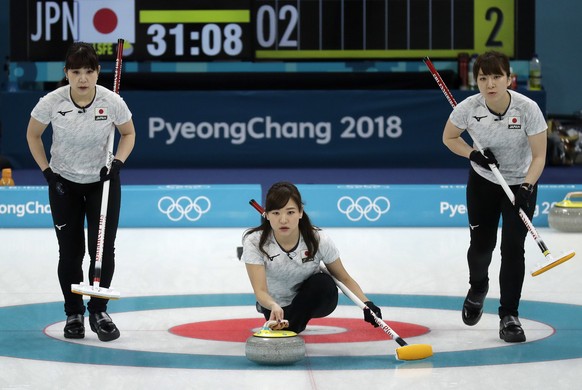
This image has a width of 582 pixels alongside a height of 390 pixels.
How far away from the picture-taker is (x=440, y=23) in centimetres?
1395

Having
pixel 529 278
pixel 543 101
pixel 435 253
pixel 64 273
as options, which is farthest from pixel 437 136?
pixel 64 273

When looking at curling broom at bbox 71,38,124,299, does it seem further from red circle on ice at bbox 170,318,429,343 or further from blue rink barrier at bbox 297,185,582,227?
blue rink barrier at bbox 297,185,582,227

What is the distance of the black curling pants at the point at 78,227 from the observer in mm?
5871

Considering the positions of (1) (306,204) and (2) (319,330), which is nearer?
(2) (319,330)

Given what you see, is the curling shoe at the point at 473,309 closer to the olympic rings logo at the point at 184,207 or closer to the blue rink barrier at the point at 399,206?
the blue rink barrier at the point at 399,206

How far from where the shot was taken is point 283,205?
5.35 metres

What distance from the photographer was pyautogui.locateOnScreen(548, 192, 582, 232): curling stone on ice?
34.4 ft

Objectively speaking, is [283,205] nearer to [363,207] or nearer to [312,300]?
[312,300]

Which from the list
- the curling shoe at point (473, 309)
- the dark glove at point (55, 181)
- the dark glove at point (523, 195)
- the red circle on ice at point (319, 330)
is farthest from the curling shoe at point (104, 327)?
the dark glove at point (523, 195)

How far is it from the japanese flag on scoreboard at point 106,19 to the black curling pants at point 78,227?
816 cm

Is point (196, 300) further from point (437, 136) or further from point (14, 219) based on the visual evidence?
point (437, 136)

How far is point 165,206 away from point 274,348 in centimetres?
596

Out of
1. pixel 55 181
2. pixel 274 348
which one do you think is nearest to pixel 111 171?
pixel 55 181

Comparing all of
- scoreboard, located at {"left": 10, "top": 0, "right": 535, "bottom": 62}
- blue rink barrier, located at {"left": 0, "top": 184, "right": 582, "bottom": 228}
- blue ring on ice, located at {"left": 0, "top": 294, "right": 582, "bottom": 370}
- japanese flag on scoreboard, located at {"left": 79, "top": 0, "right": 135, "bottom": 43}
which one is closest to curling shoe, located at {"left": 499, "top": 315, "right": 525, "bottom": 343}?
blue ring on ice, located at {"left": 0, "top": 294, "right": 582, "bottom": 370}
